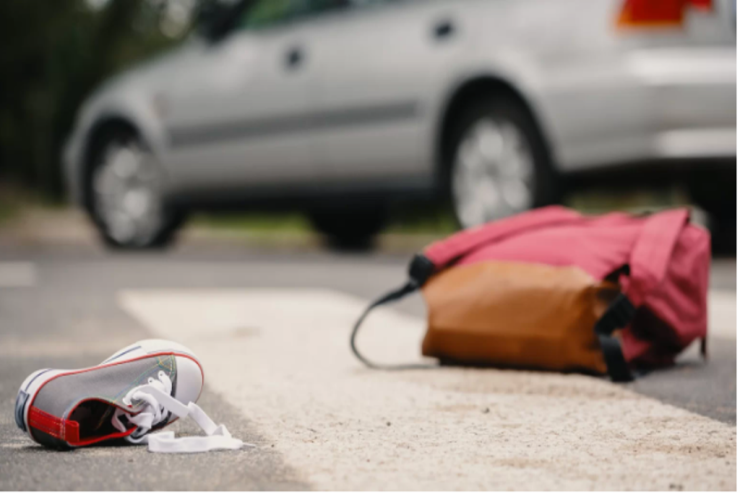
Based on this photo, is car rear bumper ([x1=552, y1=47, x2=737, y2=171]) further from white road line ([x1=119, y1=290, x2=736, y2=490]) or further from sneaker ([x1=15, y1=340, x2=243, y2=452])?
sneaker ([x1=15, y1=340, x2=243, y2=452])

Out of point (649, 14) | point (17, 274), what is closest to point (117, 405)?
point (649, 14)

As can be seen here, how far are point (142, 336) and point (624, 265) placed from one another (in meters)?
1.40

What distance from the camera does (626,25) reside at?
15.9ft

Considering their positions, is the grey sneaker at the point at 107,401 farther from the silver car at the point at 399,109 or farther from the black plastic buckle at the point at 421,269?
the silver car at the point at 399,109

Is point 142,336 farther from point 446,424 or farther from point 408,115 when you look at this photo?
point 408,115

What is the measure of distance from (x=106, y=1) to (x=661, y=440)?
832 inches

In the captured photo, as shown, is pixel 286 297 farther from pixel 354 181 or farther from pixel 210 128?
pixel 210 128

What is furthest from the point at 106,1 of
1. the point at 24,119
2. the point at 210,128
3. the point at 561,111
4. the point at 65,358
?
the point at 65,358

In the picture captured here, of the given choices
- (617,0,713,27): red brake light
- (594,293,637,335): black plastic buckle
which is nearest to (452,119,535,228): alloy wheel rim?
(617,0,713,27): red brake light

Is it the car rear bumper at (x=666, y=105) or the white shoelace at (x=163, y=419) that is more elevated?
the car rear bumper at (x=666, y=105)

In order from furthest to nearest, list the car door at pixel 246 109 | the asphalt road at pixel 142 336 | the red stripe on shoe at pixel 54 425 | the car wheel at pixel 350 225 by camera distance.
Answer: the car wheel at pixel 350 225, the car door at pixel 246 109, the red stripe on shoe at pixel 54 425, the asphalt road at pixel 142 336

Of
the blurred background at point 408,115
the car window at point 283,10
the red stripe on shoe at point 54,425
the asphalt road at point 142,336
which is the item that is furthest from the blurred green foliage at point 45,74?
the red stripe on shoe at point 54,425

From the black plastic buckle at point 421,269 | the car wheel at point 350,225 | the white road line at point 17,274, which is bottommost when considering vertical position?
the car wheel at point 350,225

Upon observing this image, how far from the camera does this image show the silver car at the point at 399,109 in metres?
4.89
